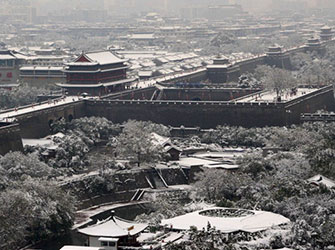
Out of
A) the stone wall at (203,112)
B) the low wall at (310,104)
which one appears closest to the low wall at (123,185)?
the stone wall at (203,112)

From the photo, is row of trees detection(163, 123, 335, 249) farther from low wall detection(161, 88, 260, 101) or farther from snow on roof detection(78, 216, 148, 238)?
low wall detection(161, 88, 260, 101)

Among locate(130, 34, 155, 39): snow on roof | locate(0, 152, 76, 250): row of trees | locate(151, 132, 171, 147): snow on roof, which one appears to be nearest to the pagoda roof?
locate(151, 132, 171, 147): snow on roof

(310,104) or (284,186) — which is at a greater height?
(284,186)

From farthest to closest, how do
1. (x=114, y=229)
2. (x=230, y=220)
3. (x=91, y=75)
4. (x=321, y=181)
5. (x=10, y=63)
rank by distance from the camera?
(x=10, y=63) → (x=91, y=75) → (x=321, y=181) → (x=230, y=220) → (x=114, y=229)

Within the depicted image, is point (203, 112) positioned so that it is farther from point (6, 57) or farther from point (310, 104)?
point (6, 57)

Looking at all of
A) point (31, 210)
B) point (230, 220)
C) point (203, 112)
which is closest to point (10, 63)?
point (203, 112)

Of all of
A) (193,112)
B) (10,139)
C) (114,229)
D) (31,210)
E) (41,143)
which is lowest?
(193,112)

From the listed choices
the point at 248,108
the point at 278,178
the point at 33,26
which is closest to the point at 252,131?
the point at 248,108

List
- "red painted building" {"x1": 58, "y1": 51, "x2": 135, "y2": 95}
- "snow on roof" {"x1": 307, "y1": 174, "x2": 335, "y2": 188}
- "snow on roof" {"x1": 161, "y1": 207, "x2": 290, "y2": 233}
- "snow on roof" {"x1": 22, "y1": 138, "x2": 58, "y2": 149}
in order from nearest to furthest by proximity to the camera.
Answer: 1. "snow on roof" {"x1": 161, "y1": 207, "x2": 290, "y2": 233}
2. "snow on roof" {"x1": 307, "y1": 174, "x2": 335, "y2": 188}
3. "snow on roof" {"x1": 22, "y1": 138, "x2": 58, "y2": 149}
4. "red painted building" {"x1": 58, "y1": 51, "x2": 135, "y2": 95}
